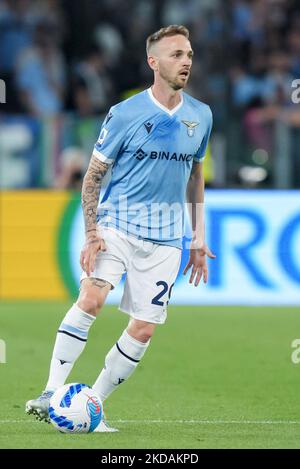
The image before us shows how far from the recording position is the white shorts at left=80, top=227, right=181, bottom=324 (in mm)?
7195

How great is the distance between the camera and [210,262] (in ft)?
46.6

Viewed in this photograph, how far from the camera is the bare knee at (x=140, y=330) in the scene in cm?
725

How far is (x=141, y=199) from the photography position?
23.8 feet

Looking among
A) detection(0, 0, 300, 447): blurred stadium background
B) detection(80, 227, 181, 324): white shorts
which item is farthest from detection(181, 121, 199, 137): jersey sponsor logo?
detection(0, 0, 300, 447): blurred stadium background

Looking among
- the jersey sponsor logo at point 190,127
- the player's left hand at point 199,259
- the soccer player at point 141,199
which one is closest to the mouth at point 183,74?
the soccer player at point 141,199

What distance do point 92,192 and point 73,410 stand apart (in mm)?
1300

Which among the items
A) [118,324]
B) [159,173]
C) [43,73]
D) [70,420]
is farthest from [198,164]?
[43,73]

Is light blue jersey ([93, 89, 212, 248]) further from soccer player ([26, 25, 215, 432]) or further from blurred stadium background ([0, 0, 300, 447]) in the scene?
blurred stadium background ([0, 0, 300, 447])

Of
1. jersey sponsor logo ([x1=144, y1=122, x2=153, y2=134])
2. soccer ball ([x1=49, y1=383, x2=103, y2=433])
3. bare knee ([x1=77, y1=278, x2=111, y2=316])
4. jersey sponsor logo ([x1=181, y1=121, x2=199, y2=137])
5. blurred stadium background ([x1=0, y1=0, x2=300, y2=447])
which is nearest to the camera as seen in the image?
soccer ball ([x1=49, y1=383, x2=103, y2=433])

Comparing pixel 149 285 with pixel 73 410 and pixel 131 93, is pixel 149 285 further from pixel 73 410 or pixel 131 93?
pixel 131 93

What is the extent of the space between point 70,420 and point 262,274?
7.72m

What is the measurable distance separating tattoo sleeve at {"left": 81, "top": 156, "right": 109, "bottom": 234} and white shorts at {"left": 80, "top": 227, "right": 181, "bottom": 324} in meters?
0.13

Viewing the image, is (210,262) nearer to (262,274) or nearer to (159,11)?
(262,274)

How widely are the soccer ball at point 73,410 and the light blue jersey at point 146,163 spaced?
1043 mm
